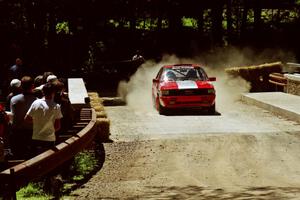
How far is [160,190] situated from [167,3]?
3828 centimetres

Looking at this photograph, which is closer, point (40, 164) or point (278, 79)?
point (40, 164)

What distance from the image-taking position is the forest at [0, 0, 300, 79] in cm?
3853

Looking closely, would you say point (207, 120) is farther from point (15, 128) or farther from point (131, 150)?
point (15, 128)

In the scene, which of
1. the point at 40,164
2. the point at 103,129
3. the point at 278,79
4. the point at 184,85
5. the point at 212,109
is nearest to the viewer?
the point at 40,164

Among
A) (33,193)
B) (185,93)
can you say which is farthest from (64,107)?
(185,93)

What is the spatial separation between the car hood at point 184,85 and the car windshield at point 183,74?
35 cm

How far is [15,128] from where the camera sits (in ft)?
31.4

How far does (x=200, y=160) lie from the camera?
1178cm

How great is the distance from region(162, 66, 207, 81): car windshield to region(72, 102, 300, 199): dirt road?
200cm

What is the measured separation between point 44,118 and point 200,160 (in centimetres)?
410

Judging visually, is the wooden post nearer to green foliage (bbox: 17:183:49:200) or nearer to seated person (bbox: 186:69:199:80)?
green foliage (bbox: 17:183:49:200)

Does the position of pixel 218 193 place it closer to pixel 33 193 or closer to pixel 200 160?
pixel 33 193

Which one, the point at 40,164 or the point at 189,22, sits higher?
the point at 189,22

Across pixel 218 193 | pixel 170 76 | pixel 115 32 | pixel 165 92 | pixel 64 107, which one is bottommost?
pixel 218 193
